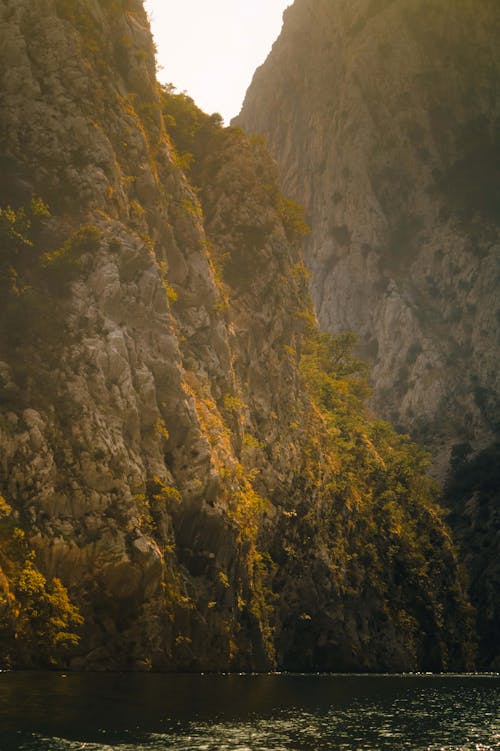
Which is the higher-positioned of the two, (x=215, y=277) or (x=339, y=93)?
(x=339, y=93)

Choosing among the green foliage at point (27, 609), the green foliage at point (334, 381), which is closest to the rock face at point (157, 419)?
the green foliage at point (27, 609)

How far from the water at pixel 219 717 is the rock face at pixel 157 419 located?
Result: 536cm

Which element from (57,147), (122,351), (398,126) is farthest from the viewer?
(398,126)

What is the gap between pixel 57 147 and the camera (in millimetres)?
51688

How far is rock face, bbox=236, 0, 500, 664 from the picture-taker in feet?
430

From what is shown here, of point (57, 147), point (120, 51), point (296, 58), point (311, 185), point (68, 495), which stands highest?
point (296, 58)

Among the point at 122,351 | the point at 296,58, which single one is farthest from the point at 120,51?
the point at 296,58

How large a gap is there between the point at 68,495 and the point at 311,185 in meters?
121

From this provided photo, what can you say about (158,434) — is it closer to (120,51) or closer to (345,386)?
(120,51)

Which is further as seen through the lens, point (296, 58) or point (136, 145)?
point (296, 58)

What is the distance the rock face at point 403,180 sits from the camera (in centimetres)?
13112

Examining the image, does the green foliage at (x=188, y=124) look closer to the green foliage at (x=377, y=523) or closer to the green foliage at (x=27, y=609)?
the green foliage at (x=377, y=523)

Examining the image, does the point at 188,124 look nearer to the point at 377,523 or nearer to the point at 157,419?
the point at 157,419

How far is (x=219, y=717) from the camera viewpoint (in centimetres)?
2703
